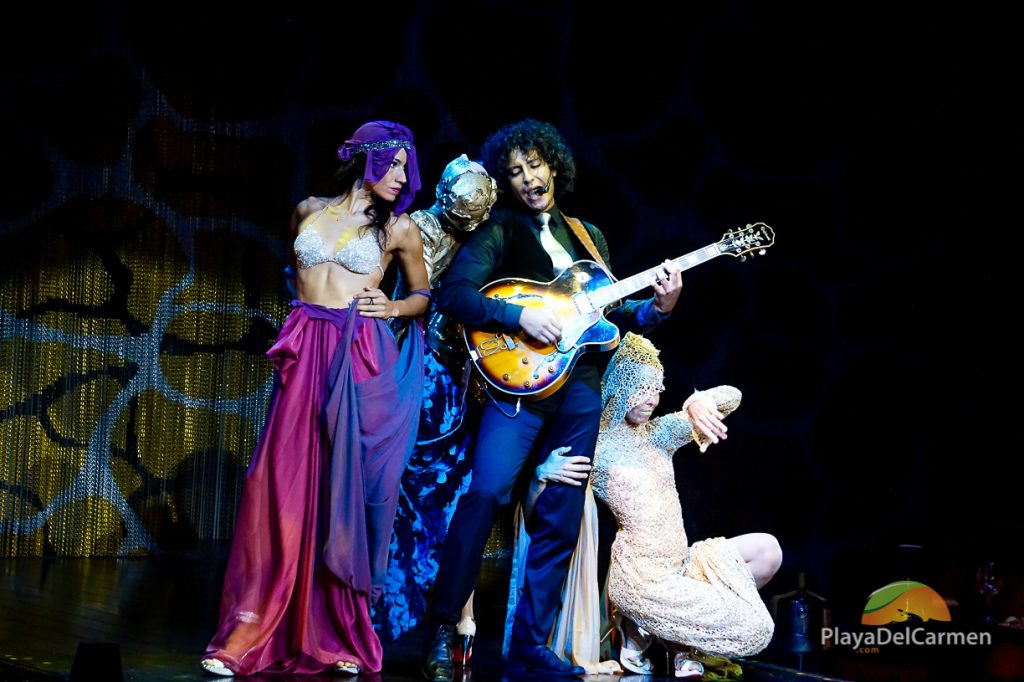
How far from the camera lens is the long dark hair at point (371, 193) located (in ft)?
11.6

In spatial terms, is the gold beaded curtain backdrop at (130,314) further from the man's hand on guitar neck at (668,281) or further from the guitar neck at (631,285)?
the man's hand on guitar neck at (668,281)

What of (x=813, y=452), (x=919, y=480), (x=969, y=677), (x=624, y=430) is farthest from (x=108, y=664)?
(x=919, y=480)

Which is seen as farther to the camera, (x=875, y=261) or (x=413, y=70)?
(x=875, y=261)

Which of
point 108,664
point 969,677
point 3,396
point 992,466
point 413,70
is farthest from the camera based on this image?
point 992,466

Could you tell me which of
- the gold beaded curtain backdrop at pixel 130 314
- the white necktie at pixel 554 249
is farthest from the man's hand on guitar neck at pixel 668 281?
the gold beaded curtain backdrop at pixel 130 314

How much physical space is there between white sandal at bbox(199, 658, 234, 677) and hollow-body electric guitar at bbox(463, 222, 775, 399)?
1092 millimetres

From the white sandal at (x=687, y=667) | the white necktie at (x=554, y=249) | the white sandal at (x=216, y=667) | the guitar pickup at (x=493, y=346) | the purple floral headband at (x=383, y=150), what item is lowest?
the white sandal at (x=687, y=667)

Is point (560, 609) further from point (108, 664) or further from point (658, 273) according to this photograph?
point (108, 664)

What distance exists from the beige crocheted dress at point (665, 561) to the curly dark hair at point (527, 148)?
852 millimetres

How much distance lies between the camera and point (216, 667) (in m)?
3.11

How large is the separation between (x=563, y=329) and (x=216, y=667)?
1351mm

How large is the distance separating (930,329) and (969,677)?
8.71 ft

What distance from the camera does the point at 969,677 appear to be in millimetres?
3859

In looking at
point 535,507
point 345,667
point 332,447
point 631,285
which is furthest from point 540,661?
point 631,285
